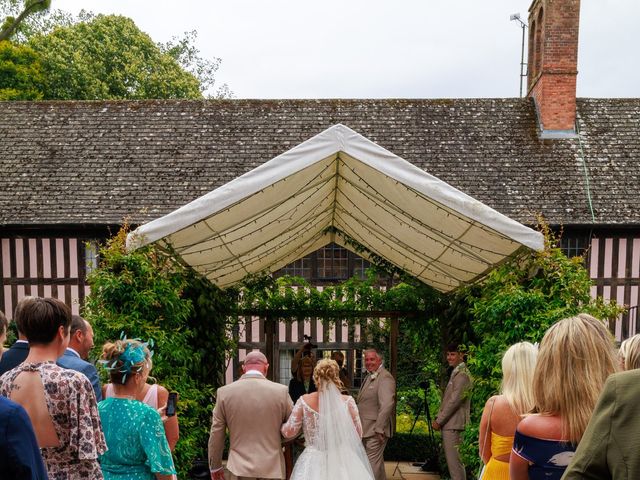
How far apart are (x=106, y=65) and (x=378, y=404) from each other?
22.6 metres

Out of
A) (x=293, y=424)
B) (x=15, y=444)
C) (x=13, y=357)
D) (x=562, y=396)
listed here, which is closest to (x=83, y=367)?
(x=13, y=357)

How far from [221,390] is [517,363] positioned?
2503 mm

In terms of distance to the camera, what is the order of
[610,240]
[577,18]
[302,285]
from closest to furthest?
[302,285]
[610,240]
[577,18]

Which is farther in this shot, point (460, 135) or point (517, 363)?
point (460, 135)

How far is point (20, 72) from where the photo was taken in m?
23.1

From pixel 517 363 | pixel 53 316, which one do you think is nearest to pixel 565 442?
pixel 517 363

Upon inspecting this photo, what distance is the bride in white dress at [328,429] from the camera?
16.6 ft

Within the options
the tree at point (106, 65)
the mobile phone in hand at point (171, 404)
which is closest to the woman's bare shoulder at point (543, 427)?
the mobile phone in hand at point (171, 404)

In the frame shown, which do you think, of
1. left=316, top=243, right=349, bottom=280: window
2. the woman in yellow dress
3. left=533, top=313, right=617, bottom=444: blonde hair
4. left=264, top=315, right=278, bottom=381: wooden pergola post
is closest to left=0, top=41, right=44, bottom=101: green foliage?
left=316, top=243, right=349, bottom=280: window

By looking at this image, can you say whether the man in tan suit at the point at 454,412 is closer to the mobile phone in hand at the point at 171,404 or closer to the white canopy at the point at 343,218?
the white canopy at the point at 343,218

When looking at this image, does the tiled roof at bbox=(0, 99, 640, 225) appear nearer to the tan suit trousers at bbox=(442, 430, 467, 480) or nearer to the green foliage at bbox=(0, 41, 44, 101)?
the tan suit trousers at bbox=(442, 430, 467, 480)

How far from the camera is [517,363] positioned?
10.2 feet

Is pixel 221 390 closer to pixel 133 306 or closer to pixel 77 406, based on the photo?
pixel 133 306

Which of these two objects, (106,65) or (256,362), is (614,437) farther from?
(106,65)
